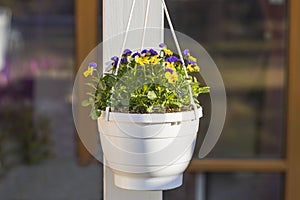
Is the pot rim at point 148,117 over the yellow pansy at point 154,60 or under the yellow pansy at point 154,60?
under

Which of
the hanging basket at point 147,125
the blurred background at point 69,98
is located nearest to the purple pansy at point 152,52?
the hanging basket at point 147,125

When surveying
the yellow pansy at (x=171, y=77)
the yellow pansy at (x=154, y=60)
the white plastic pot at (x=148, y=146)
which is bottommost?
the white plastic pot at (x=148, y=146)

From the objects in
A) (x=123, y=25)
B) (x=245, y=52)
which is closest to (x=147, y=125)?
(x=123, y=25)

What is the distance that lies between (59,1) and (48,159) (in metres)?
0.83

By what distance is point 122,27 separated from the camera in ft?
5.15

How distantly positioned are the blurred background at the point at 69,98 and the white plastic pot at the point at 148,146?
6.14 ft

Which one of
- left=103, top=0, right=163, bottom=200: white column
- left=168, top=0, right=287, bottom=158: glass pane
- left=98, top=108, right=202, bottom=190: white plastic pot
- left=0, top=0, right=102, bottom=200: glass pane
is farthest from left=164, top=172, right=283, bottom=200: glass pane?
left=98, top=108, right=202, bottom=190: white plastic pot

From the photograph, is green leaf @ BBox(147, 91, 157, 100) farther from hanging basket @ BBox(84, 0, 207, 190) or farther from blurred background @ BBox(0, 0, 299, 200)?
blurred background @ BBox(0, 0, 299, 200)

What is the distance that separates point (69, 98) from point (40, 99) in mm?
152

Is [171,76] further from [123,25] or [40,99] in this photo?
[40,99]

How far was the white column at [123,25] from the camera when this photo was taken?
5.12 ft

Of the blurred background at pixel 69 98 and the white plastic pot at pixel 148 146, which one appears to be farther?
the blurred background at pixel 69 98

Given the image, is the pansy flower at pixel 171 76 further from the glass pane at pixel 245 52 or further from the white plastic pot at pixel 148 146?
the glass pane at pixel 245 52

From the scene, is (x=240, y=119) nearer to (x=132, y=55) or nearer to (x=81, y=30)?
(x=81, y=30)
